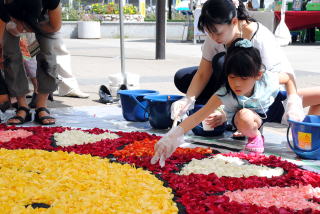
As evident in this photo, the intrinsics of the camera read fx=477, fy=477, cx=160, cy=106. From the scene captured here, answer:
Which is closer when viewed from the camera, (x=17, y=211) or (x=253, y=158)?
(x=17, y=211)

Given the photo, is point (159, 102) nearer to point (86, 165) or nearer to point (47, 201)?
point (86, 165)

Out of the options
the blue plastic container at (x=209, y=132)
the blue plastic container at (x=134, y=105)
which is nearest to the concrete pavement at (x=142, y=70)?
the blue plastic container at (x=134, y=105)

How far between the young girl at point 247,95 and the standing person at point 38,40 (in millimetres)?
1415

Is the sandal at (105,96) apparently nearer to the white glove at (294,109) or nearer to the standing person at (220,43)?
the standing person at (220,43)

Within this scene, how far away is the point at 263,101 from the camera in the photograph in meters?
2.69

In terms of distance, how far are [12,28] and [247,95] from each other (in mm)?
1791

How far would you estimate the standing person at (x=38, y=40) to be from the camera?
3299 millimetres

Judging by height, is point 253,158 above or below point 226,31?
below

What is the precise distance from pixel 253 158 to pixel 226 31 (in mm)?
697

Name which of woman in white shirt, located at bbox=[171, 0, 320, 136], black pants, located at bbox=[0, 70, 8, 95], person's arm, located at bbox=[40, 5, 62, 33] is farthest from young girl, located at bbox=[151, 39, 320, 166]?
black pants, located at bbox=[0, 70, 8, 95]

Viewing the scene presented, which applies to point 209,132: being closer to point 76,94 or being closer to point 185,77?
point 185,77

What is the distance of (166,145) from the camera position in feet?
7.22

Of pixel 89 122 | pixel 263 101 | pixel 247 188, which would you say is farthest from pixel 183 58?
pixel 247 188

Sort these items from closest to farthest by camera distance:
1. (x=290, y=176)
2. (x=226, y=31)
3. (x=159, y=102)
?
(x=290, y=176), (x=226, y=31), (x=159, y=102)
